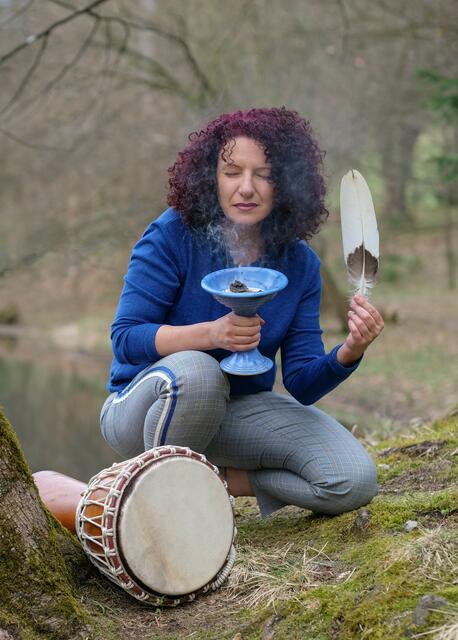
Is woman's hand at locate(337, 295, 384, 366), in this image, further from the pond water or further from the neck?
the pond water

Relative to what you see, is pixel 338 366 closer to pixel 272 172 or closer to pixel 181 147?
pixel 272 172

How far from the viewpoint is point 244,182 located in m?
3.17

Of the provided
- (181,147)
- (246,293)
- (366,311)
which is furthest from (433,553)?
(181,147)

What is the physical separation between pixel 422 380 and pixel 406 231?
9656 millimetres

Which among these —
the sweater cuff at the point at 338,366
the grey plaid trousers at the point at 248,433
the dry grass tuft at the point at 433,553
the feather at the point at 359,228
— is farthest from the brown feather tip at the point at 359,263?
the dry grass tuft at the point at 433,553

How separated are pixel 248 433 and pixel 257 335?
58 centimetres

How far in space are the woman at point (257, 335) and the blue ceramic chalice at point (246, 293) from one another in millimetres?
93

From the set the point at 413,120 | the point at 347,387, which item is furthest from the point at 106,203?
the point at 347,387

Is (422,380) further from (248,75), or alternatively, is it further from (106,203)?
→ (106,203)

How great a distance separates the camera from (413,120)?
14867 mm

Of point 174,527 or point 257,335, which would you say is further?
point 257,335

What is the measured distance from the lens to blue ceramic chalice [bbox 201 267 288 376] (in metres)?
2.80

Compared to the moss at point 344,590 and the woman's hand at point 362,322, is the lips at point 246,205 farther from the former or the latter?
the moss at point 344,590

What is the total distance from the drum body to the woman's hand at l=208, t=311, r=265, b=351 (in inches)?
14.9
